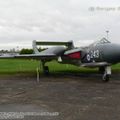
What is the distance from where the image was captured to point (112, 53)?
1484 cm

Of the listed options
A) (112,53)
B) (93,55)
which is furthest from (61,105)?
(93,55)

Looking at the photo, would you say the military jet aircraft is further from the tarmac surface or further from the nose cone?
the tarmac surface

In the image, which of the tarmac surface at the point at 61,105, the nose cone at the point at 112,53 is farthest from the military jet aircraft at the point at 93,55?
the tarmac surface at the point at 61,105

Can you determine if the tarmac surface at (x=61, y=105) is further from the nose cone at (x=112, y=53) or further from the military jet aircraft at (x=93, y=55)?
the military jet aircraft at (x=93, y=55)

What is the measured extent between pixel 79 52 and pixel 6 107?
1027 cm

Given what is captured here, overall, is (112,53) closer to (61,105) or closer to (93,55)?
(93,55)

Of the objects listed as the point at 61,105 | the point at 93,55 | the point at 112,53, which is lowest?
the point at 61,105

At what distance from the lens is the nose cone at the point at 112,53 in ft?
48.2

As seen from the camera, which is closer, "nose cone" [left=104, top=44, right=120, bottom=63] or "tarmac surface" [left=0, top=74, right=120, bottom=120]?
"tarmac surface" [left=0, top=74, right=120, bottom=120]

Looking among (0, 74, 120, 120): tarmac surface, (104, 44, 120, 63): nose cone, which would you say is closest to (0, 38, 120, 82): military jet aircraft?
(104, 44, 120, 63): nose cone

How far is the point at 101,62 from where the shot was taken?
623 inches

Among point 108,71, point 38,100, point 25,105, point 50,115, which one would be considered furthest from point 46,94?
point 108,71

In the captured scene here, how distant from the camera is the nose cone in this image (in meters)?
14.7

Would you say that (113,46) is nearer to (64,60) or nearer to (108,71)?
(108,71)
